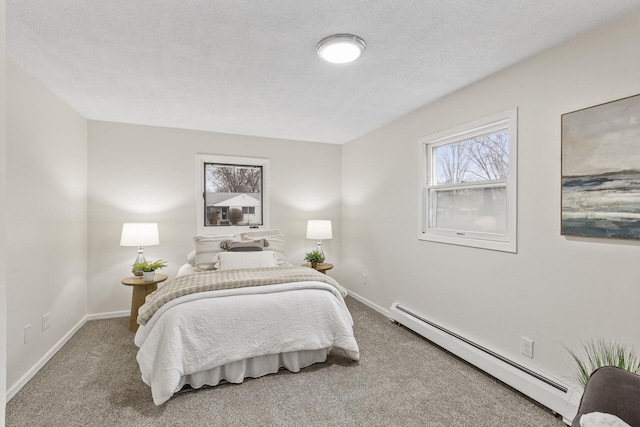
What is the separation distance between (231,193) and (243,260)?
4.59 feet

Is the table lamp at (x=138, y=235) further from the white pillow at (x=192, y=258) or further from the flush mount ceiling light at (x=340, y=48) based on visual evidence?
the flush mount ceiling light at (x=340, y=48)

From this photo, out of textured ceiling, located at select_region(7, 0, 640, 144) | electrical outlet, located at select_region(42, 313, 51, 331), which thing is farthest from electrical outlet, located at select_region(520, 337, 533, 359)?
electrical outlet, located at select_region(42, 313, 51, 331)

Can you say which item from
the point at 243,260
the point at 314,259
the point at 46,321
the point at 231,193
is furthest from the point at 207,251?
the point at 46,321

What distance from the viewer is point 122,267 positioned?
153 inches

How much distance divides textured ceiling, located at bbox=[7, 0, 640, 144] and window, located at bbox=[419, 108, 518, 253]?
0.44 metres

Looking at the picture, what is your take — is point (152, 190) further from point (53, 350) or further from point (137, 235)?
point (53, 350)

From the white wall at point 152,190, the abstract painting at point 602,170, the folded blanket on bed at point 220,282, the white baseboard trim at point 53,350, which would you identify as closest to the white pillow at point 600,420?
the abstract painting at point 602,170

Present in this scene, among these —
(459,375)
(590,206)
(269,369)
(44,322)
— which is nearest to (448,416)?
(459,375)

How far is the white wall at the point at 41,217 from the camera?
7.49 feet

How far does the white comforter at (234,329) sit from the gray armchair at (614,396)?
1.68m

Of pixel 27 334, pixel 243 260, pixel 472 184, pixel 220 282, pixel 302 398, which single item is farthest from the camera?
pixel 243 260

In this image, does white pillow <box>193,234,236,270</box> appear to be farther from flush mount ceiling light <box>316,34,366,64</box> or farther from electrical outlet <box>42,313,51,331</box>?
flush mount ceiling light <box>316,34,366,64</box>

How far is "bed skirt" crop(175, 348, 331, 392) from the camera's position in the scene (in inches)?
91.8

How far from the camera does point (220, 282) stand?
8.44 feet
